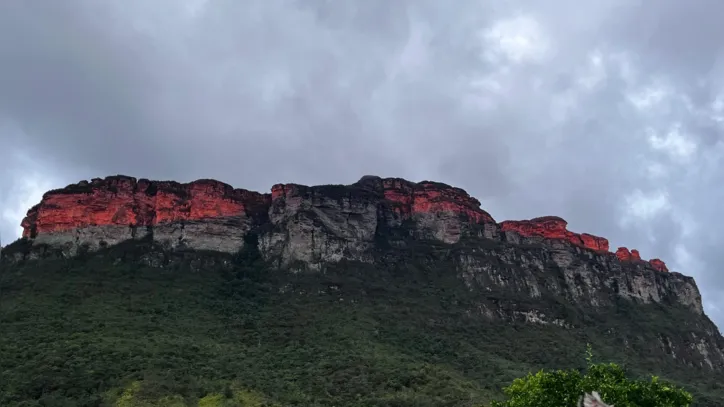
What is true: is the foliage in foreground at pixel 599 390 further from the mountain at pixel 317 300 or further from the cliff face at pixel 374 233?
the cliff face at pixel 374 233

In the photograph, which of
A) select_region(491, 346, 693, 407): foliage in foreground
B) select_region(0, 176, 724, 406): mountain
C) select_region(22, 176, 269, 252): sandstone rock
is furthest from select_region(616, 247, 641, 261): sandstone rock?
select_region(491, 346, 693, 407): foliage in foreground

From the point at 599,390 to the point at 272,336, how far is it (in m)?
74.5

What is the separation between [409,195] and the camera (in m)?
151

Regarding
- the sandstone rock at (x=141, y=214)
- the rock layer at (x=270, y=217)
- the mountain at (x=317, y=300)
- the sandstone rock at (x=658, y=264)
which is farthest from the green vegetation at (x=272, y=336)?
the sandstone rock at (x=658, y=264)

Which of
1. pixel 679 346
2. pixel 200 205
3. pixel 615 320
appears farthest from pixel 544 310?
pixel 200 205

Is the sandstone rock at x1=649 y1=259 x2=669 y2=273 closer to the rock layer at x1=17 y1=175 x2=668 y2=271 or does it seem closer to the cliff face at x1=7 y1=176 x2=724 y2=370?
the cliff face at x1=7 y1=176 x2=724 y2=370

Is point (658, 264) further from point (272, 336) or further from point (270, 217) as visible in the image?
point (272, 336)

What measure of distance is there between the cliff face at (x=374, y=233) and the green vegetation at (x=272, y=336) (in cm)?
404

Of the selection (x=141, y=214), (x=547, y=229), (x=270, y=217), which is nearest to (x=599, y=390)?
(x=270, y=217)

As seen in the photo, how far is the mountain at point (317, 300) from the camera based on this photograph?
7256 cm

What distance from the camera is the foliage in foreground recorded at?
76.8ft

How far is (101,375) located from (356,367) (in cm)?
2934

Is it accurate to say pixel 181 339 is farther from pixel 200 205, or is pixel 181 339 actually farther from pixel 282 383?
pixel 200 205

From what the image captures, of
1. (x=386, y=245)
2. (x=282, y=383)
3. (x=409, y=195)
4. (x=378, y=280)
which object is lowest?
(x=282, y=383)
